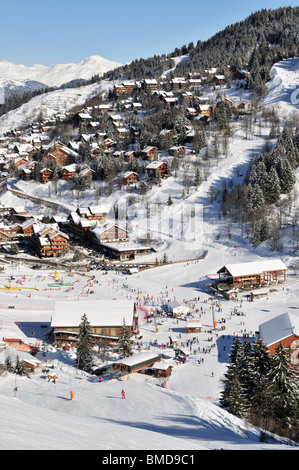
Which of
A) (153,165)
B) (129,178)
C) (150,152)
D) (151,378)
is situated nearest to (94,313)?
(151,378)

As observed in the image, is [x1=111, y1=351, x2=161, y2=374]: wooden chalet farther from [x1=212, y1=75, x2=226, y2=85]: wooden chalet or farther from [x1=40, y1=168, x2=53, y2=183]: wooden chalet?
[x1=212, y1=75, x2=226, y2=85]: wooden chalet

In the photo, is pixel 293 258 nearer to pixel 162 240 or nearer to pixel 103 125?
pixel 162 240

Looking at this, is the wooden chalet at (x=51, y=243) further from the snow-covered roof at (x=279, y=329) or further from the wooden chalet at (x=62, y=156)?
the snow-covered roof at (x=279, y=329)

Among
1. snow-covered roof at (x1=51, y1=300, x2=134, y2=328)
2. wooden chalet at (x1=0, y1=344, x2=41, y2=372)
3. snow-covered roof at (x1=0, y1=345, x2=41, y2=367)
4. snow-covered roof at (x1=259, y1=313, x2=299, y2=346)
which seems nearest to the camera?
wooden chalet at (x1=0, y1=344, x2=41, y2=372)

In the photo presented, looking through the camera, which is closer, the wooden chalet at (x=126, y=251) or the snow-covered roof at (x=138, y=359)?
the snow-covered roof at (x=138, y=359)

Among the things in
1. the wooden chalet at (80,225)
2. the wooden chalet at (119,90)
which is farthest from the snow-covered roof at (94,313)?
the wooden chalet at (119,90)

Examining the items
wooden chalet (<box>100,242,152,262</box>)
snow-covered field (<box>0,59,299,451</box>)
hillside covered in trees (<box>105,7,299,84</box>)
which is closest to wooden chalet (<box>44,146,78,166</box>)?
snow-covered field (<box>0,59,299,451</box>)

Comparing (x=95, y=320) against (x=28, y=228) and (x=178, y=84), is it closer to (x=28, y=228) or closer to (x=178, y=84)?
(x=28, y=228)
